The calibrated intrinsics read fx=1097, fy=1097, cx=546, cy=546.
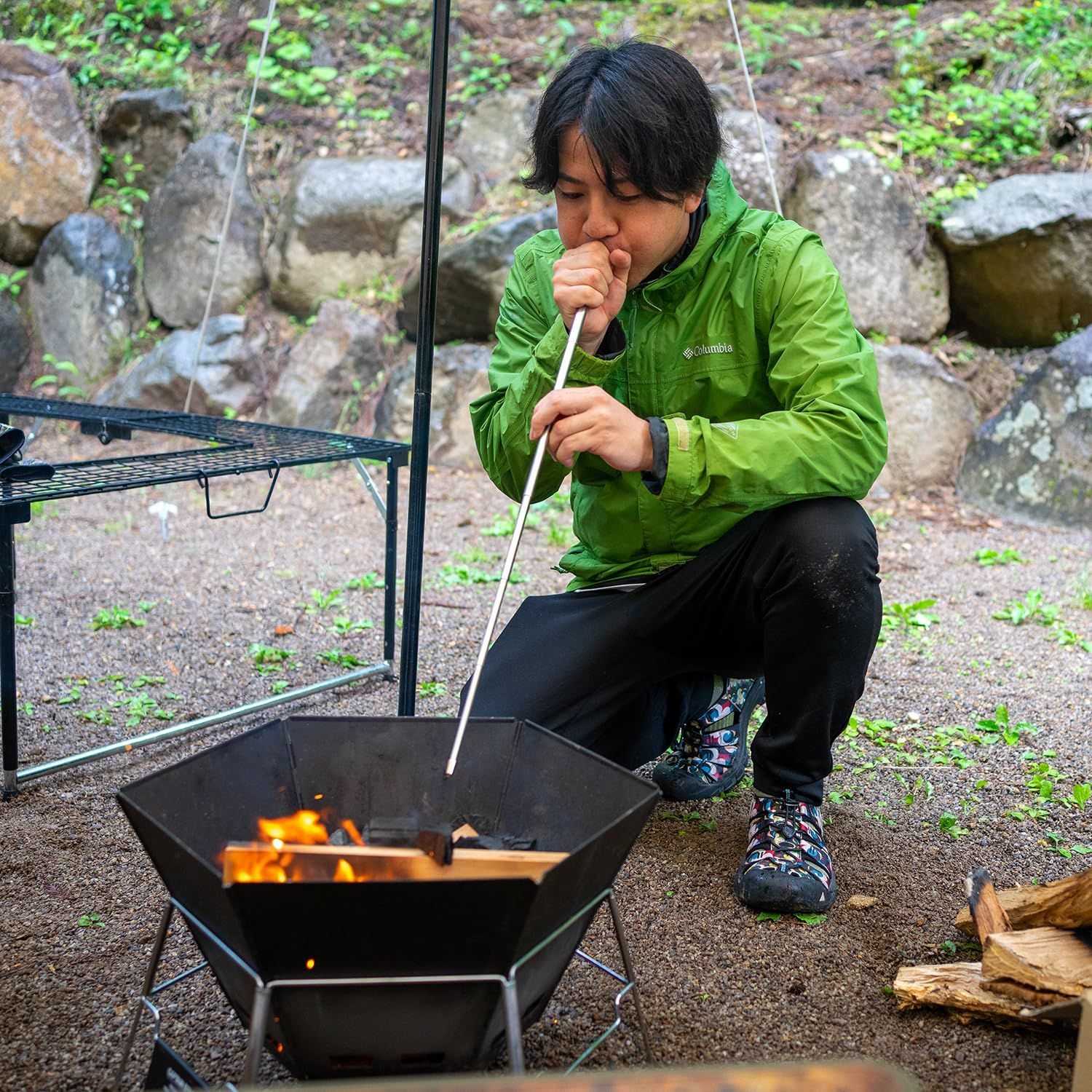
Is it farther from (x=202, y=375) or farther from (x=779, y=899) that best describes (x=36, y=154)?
(x=779, y=899)

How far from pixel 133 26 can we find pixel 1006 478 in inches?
230

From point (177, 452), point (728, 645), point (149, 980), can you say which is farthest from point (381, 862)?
point (177, 452)

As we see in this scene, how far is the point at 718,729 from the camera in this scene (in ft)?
8.11

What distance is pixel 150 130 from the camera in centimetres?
643

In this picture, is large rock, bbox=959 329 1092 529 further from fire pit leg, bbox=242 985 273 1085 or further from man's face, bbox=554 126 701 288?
fire pit leg, bbox=242 985 273 1085

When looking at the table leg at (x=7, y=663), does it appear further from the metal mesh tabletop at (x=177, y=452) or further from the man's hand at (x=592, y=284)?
the man's hand at (x=592, y=284)

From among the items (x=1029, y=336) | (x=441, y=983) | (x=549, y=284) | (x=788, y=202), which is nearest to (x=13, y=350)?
(x=788, y=202)

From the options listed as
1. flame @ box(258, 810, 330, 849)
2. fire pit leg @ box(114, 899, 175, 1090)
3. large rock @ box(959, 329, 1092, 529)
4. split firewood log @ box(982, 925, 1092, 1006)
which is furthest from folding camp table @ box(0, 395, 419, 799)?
large rock @ box(959, 329, 1092, 529)

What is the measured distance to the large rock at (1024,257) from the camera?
204 inches

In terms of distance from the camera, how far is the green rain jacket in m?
1.88

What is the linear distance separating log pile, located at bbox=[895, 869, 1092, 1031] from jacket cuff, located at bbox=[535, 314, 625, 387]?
1.09 meters

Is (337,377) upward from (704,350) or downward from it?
downward

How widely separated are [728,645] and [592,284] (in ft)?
2.60

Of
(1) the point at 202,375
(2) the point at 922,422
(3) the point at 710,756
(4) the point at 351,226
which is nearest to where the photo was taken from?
(3) the point at 710,756
